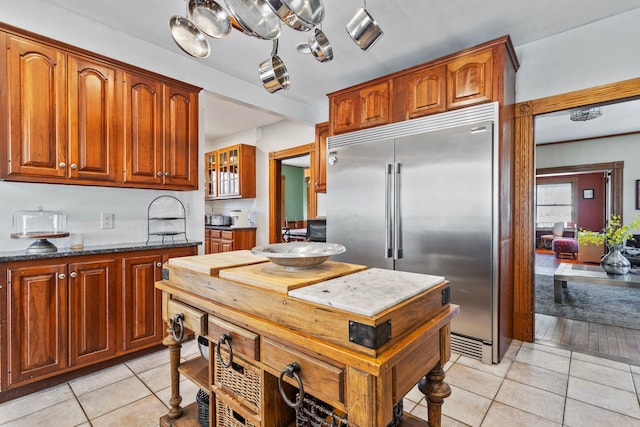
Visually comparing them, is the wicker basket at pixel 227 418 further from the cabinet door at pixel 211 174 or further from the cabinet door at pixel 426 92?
the cabinet door at pixel 211 174

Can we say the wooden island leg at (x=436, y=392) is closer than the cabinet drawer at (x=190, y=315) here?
Yes

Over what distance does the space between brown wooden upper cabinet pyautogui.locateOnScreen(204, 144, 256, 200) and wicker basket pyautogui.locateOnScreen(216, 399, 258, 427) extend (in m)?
4.15

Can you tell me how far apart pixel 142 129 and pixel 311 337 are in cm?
236

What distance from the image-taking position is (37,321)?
195 cm

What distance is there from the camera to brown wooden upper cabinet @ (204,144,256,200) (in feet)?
17.1

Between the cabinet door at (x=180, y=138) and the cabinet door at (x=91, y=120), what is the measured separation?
1.31 feet

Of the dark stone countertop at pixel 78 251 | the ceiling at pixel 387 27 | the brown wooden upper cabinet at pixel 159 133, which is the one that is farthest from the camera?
the brown wooden upper cabinet at pixel 159 133

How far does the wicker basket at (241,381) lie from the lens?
3.70 feet

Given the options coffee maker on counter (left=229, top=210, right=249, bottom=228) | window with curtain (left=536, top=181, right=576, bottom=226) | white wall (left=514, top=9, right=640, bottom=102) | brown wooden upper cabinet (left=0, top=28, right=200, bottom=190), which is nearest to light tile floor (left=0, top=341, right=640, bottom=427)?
brown wooden upper cabinet (left=0, top=28, right=200, bottom=190)

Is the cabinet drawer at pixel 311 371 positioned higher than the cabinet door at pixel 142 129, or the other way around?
the cabinet door at pixel 142 129

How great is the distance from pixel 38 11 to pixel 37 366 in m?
2.38

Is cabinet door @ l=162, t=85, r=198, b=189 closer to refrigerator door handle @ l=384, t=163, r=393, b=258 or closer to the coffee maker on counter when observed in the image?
refrigerator door handle @ l=384, t=163, r=393, b=258

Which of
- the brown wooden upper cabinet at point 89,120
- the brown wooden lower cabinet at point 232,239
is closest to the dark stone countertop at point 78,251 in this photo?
the brown wooden upper cabinet at point 89,120

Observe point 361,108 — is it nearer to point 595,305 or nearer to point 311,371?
point 311,371
